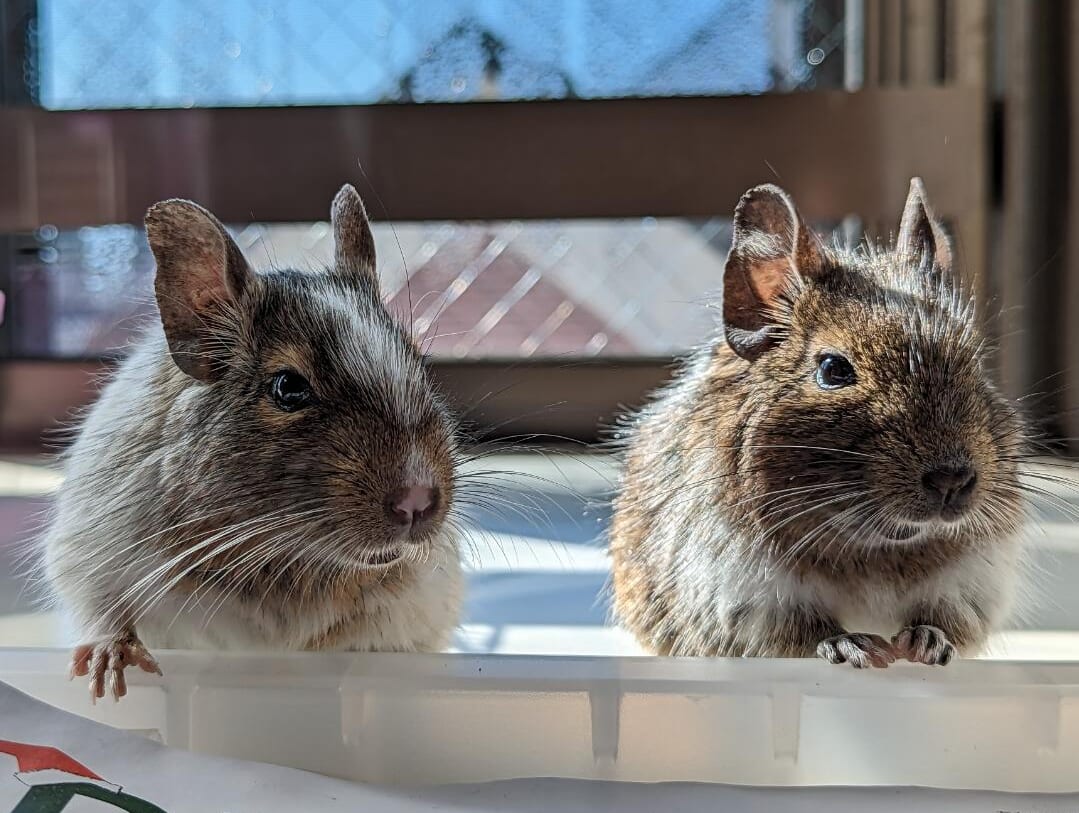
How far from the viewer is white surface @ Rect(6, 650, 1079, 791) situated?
741mm

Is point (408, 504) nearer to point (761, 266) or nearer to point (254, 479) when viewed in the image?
point (254, 479)

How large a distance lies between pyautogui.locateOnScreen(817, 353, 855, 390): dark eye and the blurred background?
0.36m

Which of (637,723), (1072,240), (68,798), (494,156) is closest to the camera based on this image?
(68,798)

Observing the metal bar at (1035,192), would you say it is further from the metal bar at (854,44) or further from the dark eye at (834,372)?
the dark eye at (834,372)

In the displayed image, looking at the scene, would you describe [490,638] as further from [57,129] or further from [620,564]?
[57,129]

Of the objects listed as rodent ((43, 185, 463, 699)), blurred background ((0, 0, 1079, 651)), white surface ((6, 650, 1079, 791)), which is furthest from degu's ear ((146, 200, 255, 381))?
blurred background ((0, 0, 1079, 651))

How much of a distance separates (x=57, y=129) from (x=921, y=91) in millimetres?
1096

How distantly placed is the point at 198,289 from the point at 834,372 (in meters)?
0.50

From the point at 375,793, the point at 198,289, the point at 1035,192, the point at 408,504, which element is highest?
the point at 1035,192

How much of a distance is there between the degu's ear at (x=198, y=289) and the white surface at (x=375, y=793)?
0.28 m

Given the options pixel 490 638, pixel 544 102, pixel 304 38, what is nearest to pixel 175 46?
pixel 304 38

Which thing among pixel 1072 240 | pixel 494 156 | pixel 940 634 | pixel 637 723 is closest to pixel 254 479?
pixel 637 723

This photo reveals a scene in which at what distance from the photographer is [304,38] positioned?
55.2 inches

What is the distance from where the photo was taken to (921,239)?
89cm
